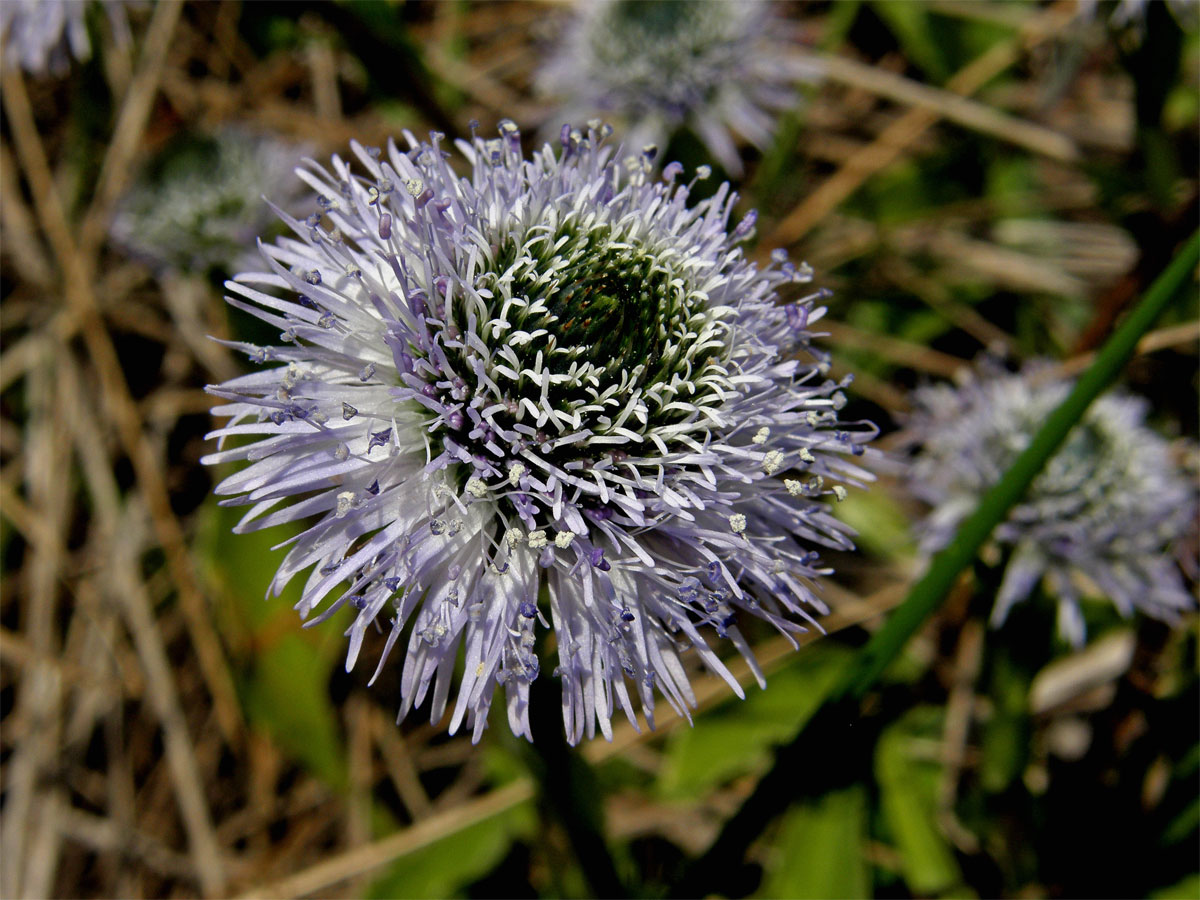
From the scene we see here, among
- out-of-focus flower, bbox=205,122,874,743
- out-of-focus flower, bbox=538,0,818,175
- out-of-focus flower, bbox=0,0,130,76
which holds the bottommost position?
out-of-focus flower, bbox=205,122,874,743

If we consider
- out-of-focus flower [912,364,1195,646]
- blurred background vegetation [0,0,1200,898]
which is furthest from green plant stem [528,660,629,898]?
out-of-focus flower [912,364,1195,646]

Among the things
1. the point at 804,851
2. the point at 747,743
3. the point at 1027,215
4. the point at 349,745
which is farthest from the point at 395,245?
the point at 1027,215

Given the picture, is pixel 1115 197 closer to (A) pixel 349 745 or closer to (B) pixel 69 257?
(A) pixel 349 745

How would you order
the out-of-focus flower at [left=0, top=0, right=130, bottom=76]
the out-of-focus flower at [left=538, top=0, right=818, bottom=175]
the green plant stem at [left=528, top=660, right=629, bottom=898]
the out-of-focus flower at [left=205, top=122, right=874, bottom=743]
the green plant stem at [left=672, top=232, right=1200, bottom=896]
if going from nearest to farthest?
1. the out-of-focus flower at [left=205, top=122, right=874, bottom=743]
2. the green plant stem at [left=528, top=660, right=629, bottom=898]
3. the green plant stem at [left=672, top=232, right=1200, bottom=896]
4. the out-of-focus flower at [left=0, top=0, right=130, bottom=76]
5. the out-of-focus flower at [left=538, top=0, right=818, bottom=175]

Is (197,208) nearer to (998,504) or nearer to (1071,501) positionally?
(998,504)

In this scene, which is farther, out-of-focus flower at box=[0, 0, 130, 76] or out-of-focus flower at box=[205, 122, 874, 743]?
out-of-focus flower at box=[0, 0, 130, 76]

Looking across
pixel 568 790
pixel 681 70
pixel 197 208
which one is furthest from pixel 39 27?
pixel 568 790

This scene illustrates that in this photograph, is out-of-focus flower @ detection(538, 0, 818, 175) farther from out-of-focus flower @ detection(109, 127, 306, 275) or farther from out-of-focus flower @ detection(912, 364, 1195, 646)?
out-of-focus flower @ detection(912, 364, 1195, 646)
